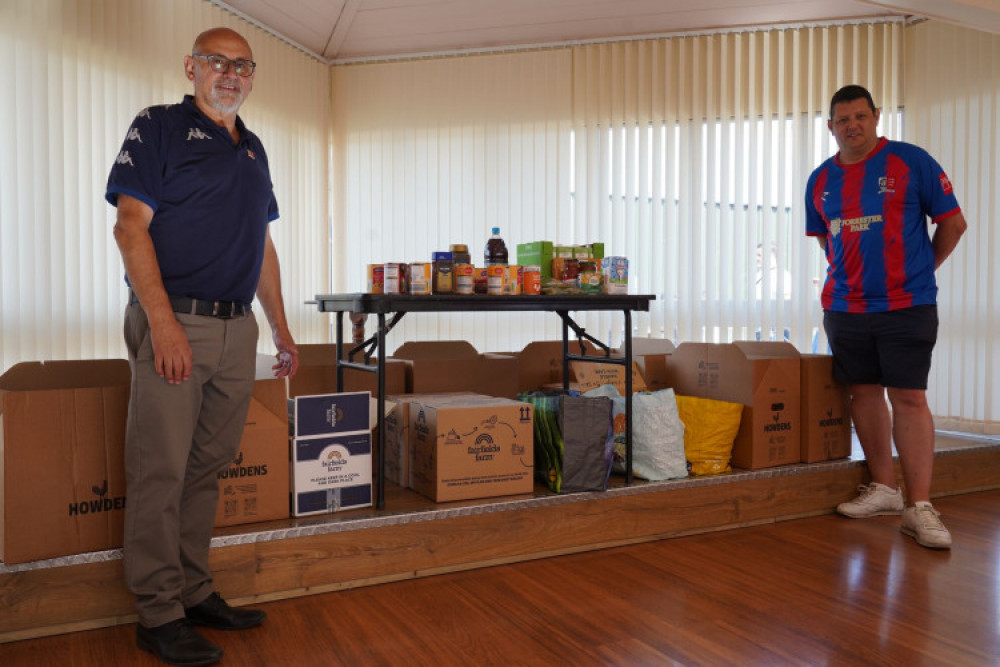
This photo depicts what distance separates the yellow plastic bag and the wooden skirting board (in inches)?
3.5

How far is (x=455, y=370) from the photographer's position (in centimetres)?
304

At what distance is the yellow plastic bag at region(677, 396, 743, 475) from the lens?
288 centimetres

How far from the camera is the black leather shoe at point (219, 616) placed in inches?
74.0

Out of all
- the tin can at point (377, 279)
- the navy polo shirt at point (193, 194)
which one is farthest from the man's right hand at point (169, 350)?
the tin can at point (377, 279)

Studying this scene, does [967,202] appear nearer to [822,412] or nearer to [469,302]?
[822,412]

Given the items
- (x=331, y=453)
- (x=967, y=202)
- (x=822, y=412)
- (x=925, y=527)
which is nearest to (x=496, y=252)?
(x=331, y=453)

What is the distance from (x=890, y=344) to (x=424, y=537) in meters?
1.80

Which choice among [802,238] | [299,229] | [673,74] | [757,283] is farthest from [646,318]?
[299,229]

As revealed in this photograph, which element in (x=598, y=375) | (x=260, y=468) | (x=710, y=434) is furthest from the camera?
(x=598, y=375)

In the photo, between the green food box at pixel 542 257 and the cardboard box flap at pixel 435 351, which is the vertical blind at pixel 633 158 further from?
the green food box at pixel 542 257

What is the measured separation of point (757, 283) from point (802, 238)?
1.27 feet

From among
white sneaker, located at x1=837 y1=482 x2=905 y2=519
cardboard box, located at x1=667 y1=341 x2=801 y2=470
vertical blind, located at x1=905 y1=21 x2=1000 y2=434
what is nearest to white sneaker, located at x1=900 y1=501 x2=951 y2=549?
white sneaker, located at x1=837 y1=482 x2=905 y2=519

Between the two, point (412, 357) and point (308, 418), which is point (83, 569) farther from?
point (412, 357)

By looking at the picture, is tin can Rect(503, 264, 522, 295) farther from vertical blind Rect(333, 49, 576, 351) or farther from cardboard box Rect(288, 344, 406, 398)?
vertical blind Rect(333, 49, 576, 351)
